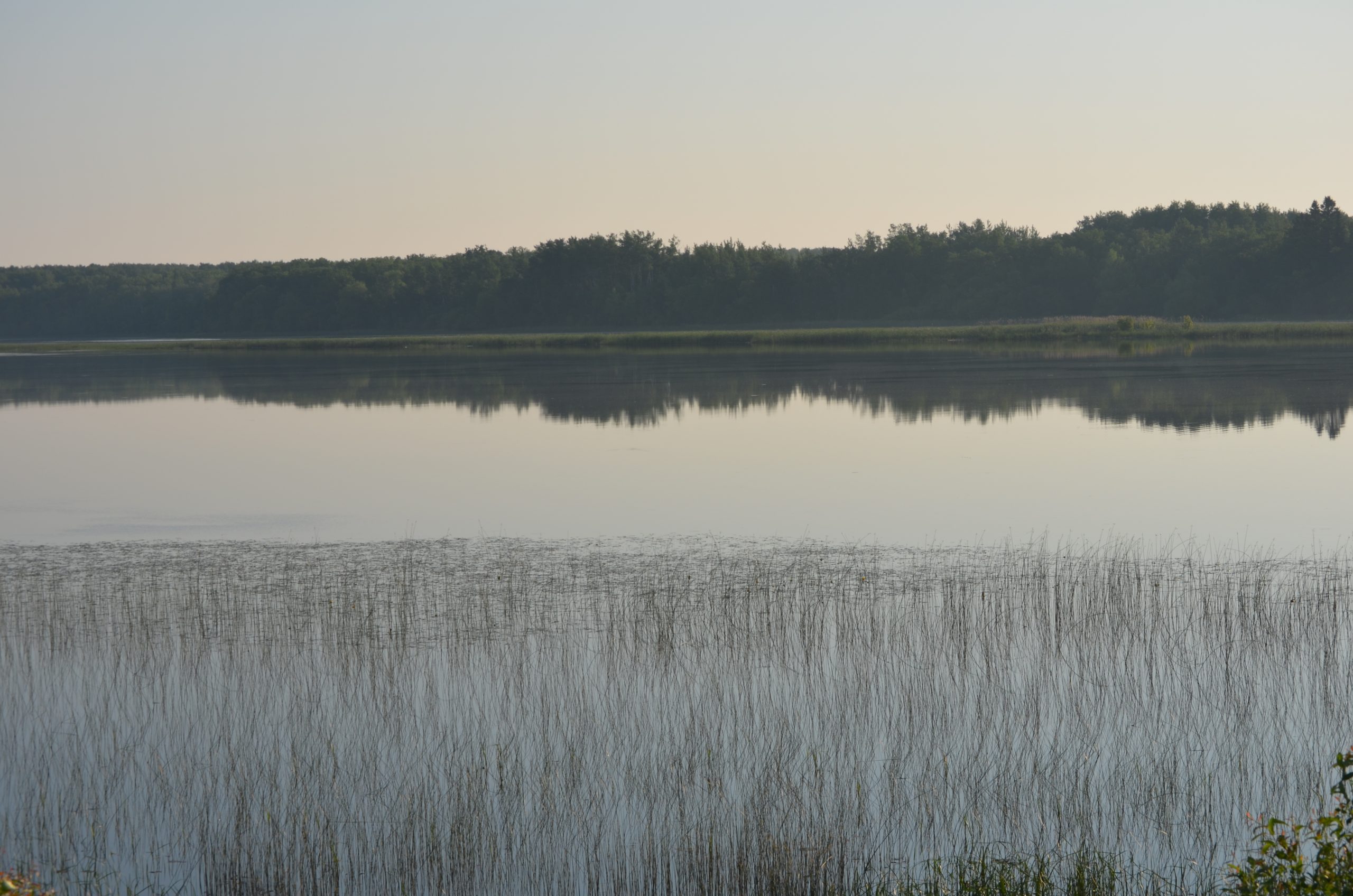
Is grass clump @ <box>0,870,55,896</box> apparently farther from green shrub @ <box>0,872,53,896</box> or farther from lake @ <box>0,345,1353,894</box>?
lake @ <box>0,345,1353,894</box>

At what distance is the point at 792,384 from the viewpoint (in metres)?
42.2

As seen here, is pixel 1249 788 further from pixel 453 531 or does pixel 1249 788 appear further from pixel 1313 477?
pixel 1313 477

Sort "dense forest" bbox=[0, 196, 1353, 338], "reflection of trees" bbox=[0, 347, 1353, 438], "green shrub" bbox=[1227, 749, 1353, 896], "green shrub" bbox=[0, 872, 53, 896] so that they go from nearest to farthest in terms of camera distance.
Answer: "green shrub" bbox=[0, 872, 53, 896], "green shrub" bbox=[1227, 749, 1353, 896], "reflection of trees" bbox=[0, 347, 1353, 438], "dense forest" bbox=[0, 196, 1353, 338]

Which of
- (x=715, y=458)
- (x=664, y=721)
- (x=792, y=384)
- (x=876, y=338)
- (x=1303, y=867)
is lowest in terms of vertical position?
(x=664, y=721)

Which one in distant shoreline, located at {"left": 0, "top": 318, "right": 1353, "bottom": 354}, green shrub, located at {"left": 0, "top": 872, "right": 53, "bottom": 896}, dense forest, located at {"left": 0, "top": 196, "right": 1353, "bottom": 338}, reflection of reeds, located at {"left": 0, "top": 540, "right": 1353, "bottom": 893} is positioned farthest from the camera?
dense forest, located at {"left": 0, "top": 196, "right": 1353, "bottom": 338}

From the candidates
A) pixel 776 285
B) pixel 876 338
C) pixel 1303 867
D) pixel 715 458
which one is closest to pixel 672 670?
pixel 1303 867

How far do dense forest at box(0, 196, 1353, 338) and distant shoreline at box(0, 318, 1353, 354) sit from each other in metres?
8.37

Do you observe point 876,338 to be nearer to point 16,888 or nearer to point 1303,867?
point 1303,867

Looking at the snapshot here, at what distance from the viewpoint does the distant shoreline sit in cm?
7012

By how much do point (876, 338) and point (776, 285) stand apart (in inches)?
1413

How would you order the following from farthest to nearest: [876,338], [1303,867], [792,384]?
[876,338] → [792,384] → [1303,867]

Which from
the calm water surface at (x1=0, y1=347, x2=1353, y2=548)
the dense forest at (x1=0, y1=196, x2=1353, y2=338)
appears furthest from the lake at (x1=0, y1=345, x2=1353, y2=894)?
the dense forest at (x1=0, y1=196, x2=1353, y2=338)

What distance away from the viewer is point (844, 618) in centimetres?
1088

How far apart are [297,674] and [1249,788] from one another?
6498 mm
